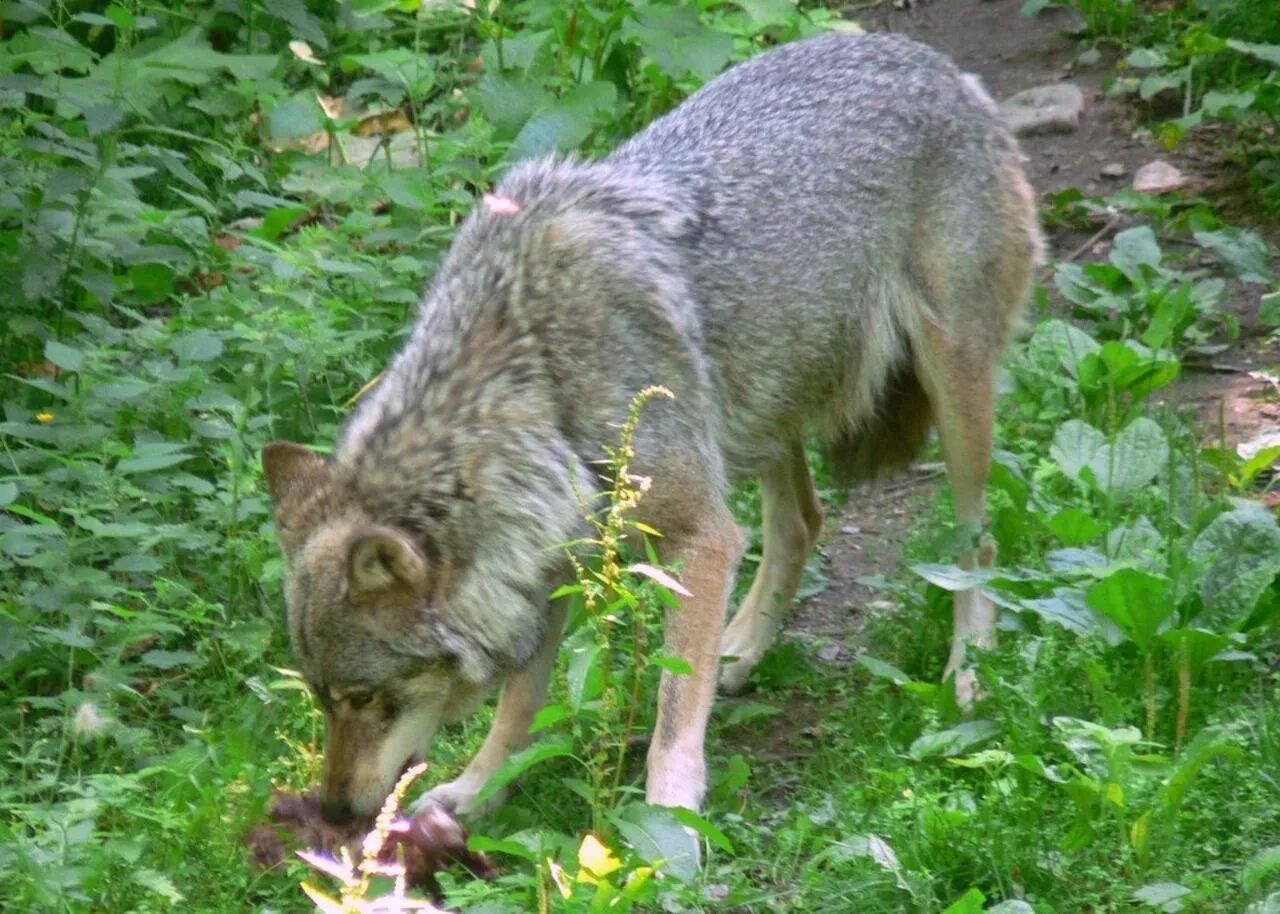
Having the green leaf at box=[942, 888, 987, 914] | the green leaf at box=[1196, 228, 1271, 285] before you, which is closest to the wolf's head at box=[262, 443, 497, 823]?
the green leaf at box=[942, 888, 987, 914]

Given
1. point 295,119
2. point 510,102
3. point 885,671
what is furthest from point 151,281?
point 885,671

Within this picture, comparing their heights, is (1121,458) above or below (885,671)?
above

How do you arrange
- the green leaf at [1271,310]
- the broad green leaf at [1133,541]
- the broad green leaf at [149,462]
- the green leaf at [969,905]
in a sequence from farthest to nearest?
the green leaf at [1271,310], the broad green leaf at [149,462], the broad green leaf at [1133,541], the green leaf at [969,905]

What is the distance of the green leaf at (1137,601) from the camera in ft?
14.9

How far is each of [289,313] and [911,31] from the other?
4982mm

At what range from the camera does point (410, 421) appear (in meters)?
4.58

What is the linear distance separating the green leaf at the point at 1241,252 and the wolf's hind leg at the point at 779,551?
98.1 inches

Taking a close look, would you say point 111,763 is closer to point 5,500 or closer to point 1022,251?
point 5,500

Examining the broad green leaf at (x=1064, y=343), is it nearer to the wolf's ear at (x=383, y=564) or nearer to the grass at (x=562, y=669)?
the grass at (x=562, y=669)

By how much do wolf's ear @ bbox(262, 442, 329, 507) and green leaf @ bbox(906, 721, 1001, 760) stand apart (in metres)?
1.66

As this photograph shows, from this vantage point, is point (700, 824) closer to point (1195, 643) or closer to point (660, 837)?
point (660, 837)

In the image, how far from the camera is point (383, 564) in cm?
425

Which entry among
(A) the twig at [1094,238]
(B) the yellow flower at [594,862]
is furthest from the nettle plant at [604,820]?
(A) the twig at [1094,238]

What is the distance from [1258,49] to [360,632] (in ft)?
19.2
